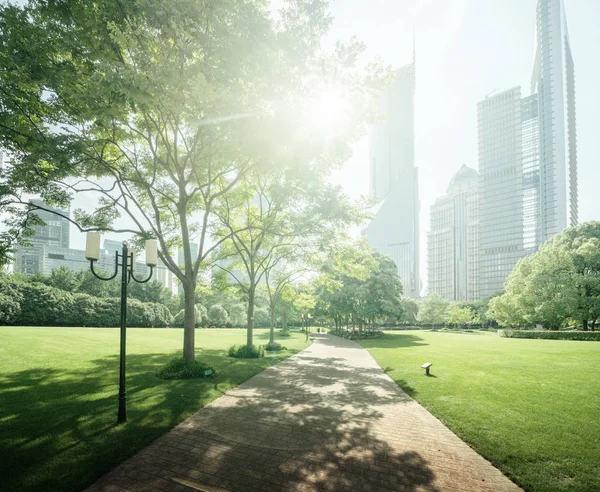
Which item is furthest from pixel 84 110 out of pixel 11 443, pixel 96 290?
pixel 96 290

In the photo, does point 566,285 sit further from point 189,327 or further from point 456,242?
point 456,242

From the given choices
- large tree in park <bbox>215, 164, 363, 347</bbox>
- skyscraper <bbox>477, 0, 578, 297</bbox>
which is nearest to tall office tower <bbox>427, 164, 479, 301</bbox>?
skyscraper <bbox>477, 0, 578, 297</bbox>

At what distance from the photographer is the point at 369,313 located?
37719 millimetres

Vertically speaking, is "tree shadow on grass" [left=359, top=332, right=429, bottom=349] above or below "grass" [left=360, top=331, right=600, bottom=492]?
below

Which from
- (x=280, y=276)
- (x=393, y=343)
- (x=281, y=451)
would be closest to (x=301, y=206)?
(x=281, y=451)

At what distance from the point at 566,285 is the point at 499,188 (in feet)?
466

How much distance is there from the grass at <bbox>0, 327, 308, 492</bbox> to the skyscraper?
162980mm

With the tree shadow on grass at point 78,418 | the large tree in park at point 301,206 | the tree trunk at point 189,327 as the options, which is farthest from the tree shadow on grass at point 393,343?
the tree shadow on grass at point 78,418

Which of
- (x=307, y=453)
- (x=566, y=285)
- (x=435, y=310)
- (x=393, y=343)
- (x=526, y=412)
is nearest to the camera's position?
(x=307, y=453)

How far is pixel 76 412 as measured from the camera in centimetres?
712

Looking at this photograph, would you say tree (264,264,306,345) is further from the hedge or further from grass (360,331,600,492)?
the hedge

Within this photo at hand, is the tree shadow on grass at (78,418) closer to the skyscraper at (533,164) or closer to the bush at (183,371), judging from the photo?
the bush at (183,371)

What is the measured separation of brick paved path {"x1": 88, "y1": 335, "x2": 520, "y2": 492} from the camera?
4.67 m

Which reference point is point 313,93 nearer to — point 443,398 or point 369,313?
point 443,398
